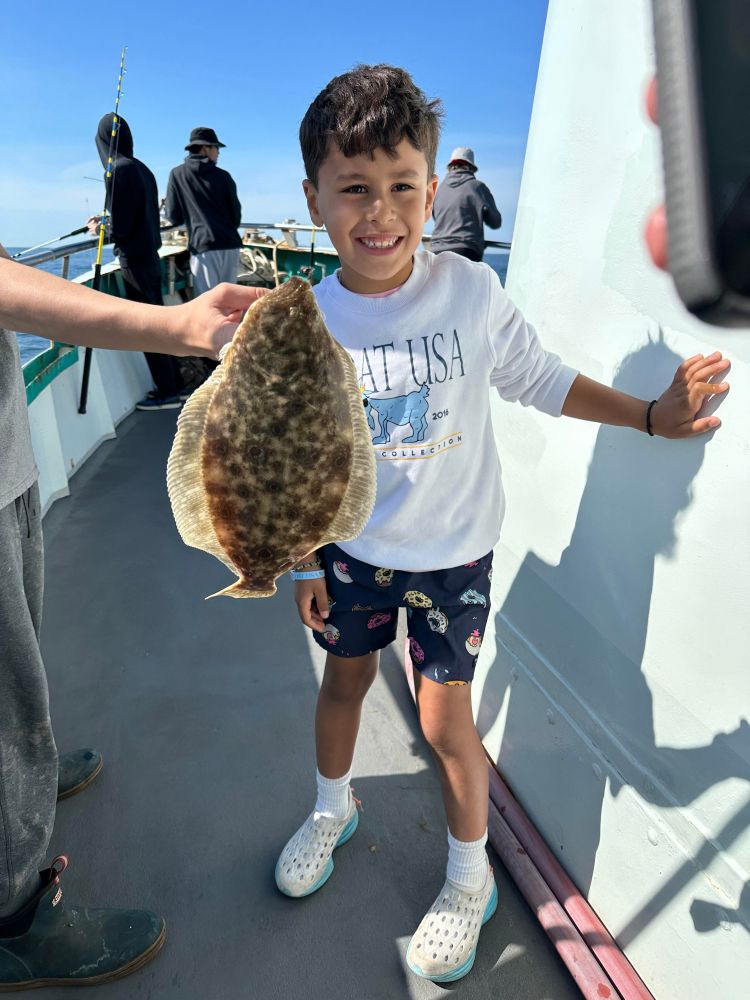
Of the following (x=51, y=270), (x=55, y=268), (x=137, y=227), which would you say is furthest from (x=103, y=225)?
(x=51, y=270)

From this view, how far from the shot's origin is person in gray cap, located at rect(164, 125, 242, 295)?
7.21m

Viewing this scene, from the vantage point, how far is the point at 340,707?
80.0 inches

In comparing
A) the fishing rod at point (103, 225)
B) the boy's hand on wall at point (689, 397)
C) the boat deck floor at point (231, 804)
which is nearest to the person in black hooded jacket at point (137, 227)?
the fishing rod at point (103, 225)

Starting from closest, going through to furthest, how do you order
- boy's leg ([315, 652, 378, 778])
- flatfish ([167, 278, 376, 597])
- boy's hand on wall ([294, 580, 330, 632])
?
flatfish ([167, 278, 376, 597]), boy's hand on wall ([294, 580, 330, 632]), boy's leg ([315, 652, 378, 778])

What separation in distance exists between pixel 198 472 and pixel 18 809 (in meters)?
1.13

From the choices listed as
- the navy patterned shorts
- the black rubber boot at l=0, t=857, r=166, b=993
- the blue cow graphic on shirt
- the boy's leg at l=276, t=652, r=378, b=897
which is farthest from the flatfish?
the black rubber boot at l=0, t=857, r=166, b=993

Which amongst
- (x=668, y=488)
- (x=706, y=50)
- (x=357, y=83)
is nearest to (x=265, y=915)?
(x=668, y=488)

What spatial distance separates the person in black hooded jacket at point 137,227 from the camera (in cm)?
606

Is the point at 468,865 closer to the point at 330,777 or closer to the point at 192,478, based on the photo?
the point at 330,777

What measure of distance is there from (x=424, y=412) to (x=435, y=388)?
0.07 m

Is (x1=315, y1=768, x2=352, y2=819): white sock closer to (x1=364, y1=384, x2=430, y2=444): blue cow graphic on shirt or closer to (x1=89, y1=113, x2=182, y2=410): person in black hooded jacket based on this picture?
(x1=364, y1=384, x2=430, y2=444): blue cow graphic on shirt

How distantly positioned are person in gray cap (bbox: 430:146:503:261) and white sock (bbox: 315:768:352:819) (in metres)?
5.83

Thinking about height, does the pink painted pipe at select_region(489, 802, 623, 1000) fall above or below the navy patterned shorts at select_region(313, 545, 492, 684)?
below

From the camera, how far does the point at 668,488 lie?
160 centimetres
